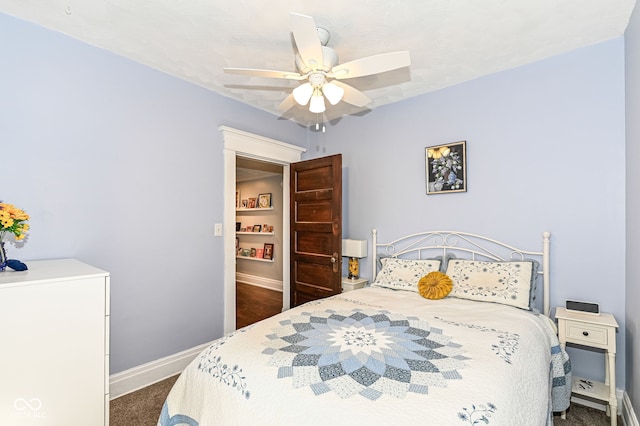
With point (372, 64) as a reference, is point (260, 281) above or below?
below

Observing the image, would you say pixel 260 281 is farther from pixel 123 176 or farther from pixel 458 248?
pixel 458 248

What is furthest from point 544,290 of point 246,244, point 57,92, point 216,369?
point 246,244

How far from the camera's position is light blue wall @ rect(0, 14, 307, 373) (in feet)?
6.67

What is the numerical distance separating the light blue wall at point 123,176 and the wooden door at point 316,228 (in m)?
0.93

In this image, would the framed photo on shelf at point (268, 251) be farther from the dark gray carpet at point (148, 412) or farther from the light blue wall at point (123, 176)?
the dark gray carpet at point (148, 412)

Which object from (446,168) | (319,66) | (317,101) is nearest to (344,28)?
(319,66)

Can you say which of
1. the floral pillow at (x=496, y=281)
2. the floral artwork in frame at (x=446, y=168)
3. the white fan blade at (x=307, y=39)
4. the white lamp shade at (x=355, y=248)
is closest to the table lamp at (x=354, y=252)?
the white lamp shade at (x=355, y=248)

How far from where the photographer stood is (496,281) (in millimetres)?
2391

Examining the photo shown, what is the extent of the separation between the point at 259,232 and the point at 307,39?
4651mm

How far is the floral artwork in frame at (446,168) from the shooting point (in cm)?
288

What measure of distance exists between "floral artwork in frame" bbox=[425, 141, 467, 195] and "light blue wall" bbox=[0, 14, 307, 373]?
2017 mm

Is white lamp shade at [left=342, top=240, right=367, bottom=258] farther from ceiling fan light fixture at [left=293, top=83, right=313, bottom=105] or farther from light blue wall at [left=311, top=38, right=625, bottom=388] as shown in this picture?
ceiling fan light fixture at [left=293, top=83, right=313, bottom=105]

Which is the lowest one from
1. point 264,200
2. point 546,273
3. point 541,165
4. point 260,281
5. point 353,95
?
point 260,281

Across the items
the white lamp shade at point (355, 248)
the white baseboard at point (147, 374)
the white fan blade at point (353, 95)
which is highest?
the white fan blade at point (353, 95)
